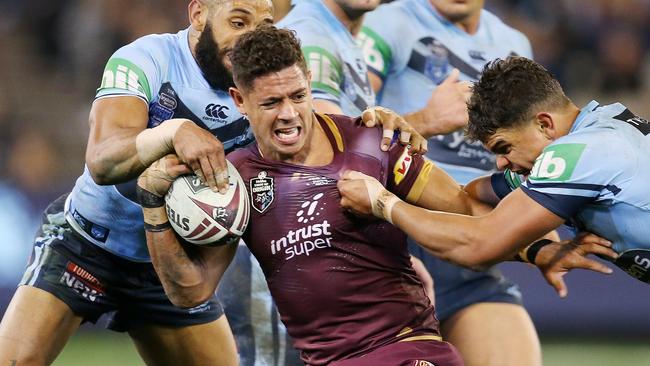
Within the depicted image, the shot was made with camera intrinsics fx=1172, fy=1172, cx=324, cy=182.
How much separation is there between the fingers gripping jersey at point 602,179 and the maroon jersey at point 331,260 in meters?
0.67

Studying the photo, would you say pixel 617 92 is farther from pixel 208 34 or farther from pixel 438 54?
pixel 208 34

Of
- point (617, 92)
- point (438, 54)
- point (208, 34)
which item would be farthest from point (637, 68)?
point (208, 34)

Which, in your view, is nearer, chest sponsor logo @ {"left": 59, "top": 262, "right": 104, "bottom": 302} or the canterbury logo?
the canterbury logo

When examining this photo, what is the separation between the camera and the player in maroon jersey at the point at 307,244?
188 inches

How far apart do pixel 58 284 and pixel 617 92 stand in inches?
311

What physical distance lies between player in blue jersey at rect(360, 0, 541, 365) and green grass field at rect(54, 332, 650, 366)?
273cm

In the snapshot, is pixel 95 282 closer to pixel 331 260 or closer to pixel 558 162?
pixel 331 260

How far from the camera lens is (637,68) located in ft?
40.2

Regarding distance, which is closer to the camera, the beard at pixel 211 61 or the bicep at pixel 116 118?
the bicep at pixel 116 118

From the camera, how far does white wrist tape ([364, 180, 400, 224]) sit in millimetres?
4672

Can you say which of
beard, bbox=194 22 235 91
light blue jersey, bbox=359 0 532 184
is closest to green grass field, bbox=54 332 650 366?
light blue jersey, bbox=359 0 532 184

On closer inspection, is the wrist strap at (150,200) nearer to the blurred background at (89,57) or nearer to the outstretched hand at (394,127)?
the outstretched hand at (394,127)

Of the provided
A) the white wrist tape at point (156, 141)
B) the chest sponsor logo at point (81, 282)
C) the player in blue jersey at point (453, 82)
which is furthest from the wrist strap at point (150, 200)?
the player in blue jersey at point (453, 82)

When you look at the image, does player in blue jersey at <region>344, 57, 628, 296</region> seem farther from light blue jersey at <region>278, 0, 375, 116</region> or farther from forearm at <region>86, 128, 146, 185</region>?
light blue jersey at <region>278, 0, 375, 116</region>
